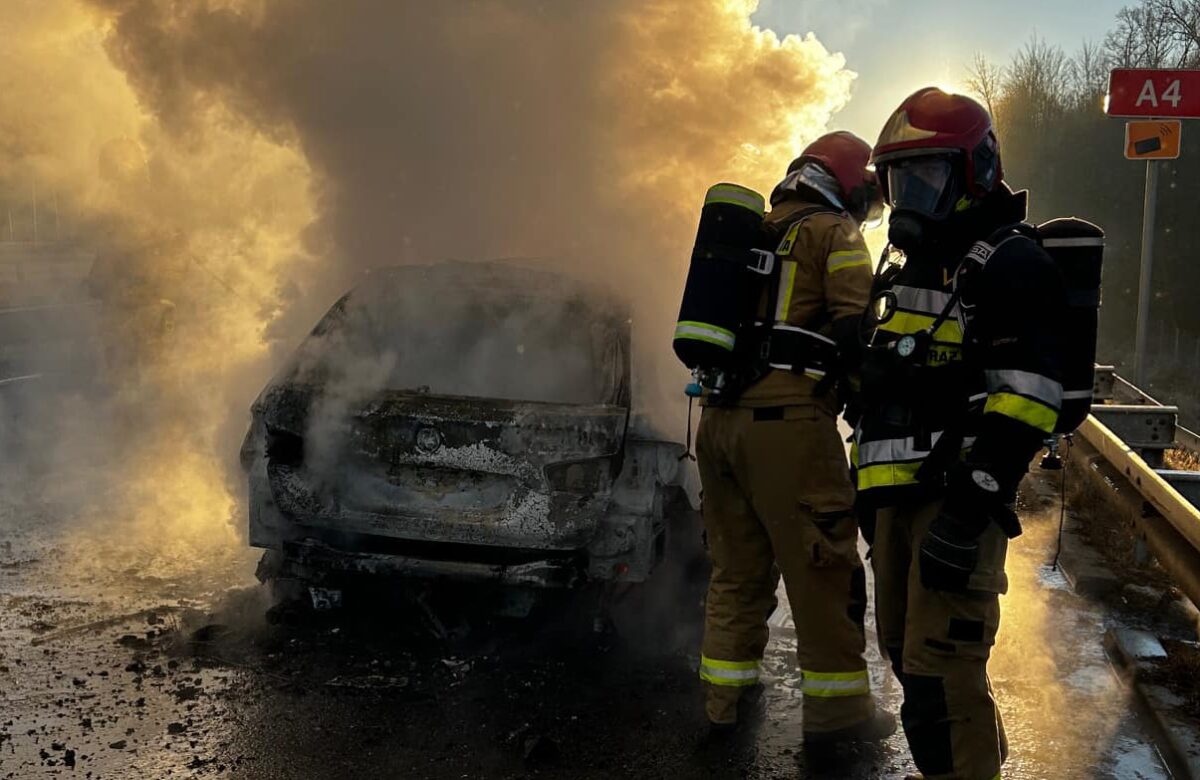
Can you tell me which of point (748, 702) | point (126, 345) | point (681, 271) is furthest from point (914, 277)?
point (126, 345)

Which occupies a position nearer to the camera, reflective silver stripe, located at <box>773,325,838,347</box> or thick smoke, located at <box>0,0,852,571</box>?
reflective silver stripe, located at <box>773,325,838,347</box>

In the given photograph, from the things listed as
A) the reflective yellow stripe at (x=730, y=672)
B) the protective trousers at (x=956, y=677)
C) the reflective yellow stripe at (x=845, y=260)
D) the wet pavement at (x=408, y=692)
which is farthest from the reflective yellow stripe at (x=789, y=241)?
the wet pavement at (x=408, y=692)

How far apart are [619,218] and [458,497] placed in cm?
242

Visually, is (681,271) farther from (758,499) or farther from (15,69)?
(15,69)

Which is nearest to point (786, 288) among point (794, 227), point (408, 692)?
point (794, 227)

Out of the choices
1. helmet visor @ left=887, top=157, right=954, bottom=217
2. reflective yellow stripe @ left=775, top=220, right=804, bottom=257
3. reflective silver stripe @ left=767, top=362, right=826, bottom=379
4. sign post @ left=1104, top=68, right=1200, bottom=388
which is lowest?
reflective silver stripe @ left=767, top=362, right=826, bottom=379

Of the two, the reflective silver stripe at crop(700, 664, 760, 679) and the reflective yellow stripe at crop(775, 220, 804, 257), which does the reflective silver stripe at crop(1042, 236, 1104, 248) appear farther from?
the reflective silver stripe at crop(700, 664, 760, 679)

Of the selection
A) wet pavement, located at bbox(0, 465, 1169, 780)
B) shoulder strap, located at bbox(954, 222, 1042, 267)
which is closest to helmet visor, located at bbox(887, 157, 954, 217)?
shoulder strap, located at bbox(954, 222, 1042, 267)

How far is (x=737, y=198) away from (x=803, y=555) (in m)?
1.27

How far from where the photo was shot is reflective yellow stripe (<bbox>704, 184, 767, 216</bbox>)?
12.8 ft

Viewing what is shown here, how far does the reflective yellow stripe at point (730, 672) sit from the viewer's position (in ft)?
13.4

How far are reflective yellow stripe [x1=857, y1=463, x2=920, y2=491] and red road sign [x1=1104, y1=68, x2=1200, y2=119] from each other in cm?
676

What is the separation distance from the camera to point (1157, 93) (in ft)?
29.0

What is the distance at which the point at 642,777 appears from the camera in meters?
3.81
